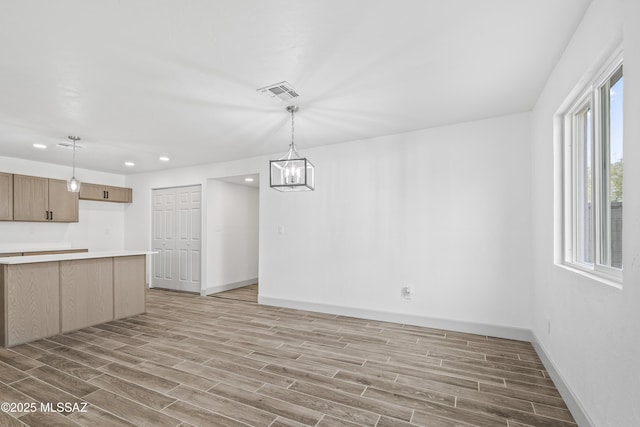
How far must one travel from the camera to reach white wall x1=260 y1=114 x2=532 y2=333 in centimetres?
368

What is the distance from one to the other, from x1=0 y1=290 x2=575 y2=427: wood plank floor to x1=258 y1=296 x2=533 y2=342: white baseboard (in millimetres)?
111

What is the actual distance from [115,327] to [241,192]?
3.70m

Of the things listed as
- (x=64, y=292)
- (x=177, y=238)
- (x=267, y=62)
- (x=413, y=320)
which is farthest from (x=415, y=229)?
(x=177, y=238)

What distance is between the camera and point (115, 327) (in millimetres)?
4152

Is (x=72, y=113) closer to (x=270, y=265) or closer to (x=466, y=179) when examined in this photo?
(x=270, y=265)

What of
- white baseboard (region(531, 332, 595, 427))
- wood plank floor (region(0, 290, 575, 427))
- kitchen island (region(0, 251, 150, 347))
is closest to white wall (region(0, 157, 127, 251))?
kitchen island (region(0, 251, 150, 347))

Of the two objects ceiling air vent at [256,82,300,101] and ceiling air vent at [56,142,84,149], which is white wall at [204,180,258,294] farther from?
ceiling air vent at [256,82,300,101]

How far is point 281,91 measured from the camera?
9.61 ft

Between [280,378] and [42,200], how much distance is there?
587 cm

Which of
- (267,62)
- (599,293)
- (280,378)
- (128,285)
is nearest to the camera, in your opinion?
(599,293)

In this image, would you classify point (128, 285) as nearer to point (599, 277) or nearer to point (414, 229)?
point (414, 229)

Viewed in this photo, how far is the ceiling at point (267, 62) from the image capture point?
1901 mm

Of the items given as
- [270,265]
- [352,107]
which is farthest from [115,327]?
[352,107]

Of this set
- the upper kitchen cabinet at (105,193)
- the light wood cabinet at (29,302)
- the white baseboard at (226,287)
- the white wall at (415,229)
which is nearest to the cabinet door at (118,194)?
the upper kitchen cabinet at (105,193)
